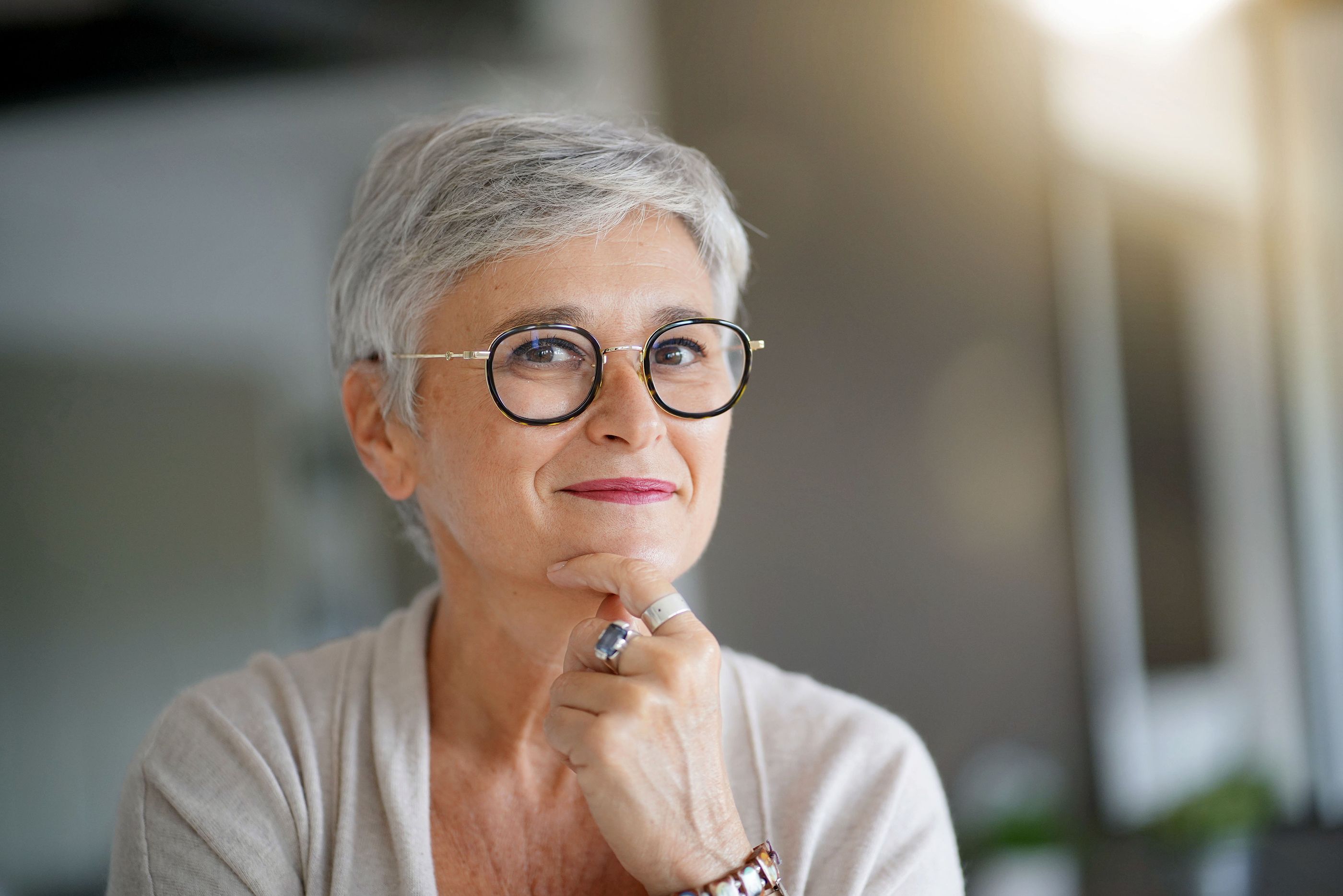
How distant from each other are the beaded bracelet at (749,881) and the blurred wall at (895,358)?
6.02ft

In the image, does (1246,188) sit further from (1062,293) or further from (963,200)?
(963,200)

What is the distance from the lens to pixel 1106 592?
2.83m

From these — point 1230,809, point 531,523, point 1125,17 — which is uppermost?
point 1125,17

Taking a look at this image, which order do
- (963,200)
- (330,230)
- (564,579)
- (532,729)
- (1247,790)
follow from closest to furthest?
(564,579), (532,729), (330,230), (1247,790), (963,200)

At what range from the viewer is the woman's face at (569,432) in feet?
3.88

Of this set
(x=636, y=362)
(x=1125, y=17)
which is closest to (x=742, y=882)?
(x=636, y=362)

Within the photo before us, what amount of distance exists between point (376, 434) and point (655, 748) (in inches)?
25.2

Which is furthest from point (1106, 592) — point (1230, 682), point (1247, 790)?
point (1247, 790)

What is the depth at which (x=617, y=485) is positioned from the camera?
3.90ft

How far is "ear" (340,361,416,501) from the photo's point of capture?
1.36 meters

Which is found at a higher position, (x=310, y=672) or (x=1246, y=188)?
(x=1246, y=188)

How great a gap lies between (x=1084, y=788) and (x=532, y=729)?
2186 mm

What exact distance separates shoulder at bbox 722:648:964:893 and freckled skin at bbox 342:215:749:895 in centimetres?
22

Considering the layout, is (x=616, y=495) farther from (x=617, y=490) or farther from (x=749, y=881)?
(x=749, y=881)
